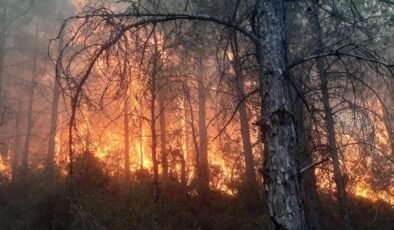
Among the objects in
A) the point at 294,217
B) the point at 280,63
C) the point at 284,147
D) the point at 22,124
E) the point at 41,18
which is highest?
the point at 41,18

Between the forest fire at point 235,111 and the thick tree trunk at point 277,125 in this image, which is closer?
the thick tree trunk at point 277,125

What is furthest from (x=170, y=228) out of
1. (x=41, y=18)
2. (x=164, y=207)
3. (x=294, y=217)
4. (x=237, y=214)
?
(x=41, y=18)

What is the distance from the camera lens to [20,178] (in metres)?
18.5

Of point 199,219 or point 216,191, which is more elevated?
point 216,191

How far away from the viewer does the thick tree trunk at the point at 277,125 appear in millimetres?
3680

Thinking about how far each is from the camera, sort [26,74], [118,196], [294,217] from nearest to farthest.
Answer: [294,217], [118,196], [26,74]

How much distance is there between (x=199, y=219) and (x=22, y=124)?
70.4ft

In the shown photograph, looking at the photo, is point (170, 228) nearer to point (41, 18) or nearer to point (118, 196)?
point (118, 196)

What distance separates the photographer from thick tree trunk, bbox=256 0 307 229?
368cm

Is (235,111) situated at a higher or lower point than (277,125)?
higher

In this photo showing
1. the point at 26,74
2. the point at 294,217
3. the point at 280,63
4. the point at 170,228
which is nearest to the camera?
the point at 294,217

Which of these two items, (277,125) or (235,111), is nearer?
(277,125)

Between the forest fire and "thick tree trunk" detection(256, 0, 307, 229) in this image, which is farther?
the forest fire

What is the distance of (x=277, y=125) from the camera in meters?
3.87
